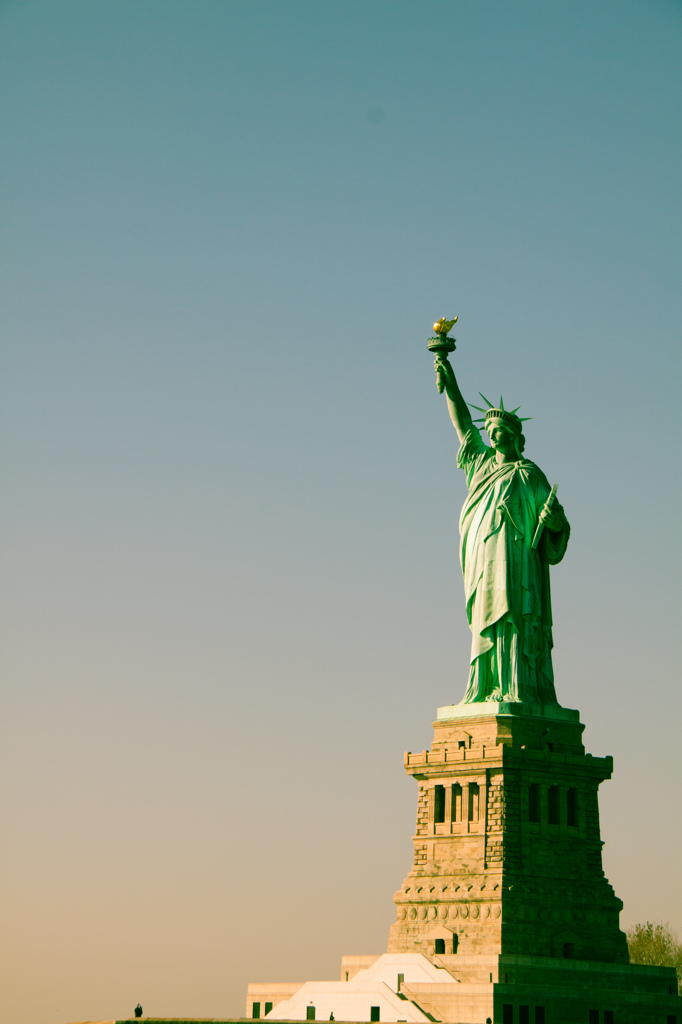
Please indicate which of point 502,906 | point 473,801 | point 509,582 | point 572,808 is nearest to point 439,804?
point 473,801

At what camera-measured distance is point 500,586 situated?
1953 inches

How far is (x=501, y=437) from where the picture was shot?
51000mm

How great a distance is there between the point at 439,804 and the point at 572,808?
3.68 m

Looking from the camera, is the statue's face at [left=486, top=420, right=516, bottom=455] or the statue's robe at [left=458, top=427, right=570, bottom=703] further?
the statue's face at [left=486, top=420, right=516, bottom=455]

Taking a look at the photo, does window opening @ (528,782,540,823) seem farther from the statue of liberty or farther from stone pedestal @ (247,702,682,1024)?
the statue of liberty

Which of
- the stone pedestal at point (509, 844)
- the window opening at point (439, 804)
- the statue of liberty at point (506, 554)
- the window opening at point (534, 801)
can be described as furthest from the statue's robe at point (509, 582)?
the window opening at point (439, 804)

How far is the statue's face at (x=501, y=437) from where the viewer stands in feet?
167

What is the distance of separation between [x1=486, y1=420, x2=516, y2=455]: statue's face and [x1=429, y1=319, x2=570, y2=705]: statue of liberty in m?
0.03

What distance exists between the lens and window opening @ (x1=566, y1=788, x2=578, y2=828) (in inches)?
1896

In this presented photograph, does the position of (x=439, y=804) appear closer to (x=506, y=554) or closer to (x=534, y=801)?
(x=534, y=801)

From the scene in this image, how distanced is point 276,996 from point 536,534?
48.2 ft

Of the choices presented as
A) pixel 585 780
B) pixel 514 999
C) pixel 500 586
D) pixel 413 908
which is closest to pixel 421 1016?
pixel 514 999

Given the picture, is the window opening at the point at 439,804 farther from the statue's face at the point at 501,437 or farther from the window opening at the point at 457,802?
the statue's face at the point at 501,437

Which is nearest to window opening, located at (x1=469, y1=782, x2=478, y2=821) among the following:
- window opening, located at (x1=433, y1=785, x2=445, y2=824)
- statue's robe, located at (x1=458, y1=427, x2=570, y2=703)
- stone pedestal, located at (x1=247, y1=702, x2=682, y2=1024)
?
stone pedestal, located at (x1=247, y1=702, x2=682, y2=1024)
